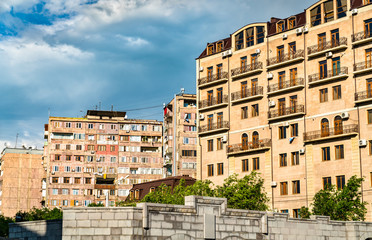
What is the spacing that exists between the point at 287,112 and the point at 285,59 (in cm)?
590

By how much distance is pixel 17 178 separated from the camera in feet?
426

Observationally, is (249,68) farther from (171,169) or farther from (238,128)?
(171,169)

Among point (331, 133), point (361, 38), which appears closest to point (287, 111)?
point (331, 133)

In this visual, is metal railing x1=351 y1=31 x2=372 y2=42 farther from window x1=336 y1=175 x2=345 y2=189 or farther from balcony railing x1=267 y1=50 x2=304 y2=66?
window x1=336 y1=175 x2=345 y2=189

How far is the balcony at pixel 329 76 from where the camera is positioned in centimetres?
6128

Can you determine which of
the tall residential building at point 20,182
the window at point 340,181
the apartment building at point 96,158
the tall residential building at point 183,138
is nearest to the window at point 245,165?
the window at point 340,181

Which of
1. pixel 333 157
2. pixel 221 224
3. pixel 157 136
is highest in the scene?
pixel 157 136

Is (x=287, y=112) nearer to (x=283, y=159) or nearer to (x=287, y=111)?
(x=287, y=111)

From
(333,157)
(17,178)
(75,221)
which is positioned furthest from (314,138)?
(17,178)

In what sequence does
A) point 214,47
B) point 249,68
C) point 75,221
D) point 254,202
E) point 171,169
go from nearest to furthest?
point 75,221 → point 254,202 → point 249,68 → point 214,47 → point 171,169

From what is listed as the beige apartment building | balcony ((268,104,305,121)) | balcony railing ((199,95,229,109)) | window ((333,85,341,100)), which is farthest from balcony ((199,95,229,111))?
window ((333,85,341,100))

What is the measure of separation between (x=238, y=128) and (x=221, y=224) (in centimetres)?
4035

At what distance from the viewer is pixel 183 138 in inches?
3799

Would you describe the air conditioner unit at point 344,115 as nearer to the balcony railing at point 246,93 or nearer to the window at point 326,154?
the window at point 326,154
